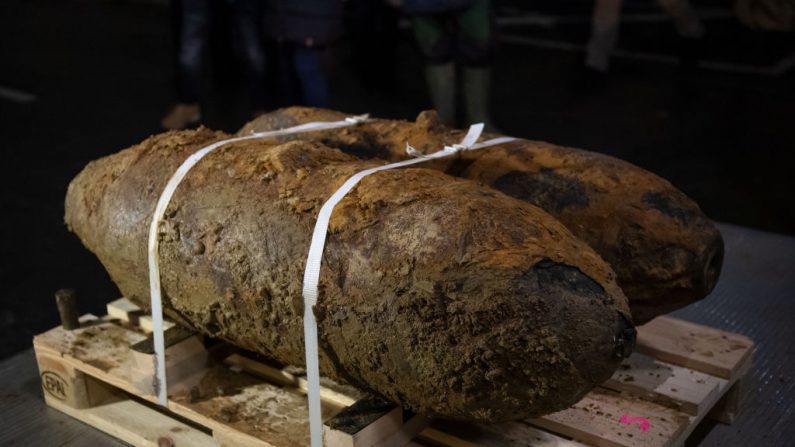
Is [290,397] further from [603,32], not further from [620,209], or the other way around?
[603,32]

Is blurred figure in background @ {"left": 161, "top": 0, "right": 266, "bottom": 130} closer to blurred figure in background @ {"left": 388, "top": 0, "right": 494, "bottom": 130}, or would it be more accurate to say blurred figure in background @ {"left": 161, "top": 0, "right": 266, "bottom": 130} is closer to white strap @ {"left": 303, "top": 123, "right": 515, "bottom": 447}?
blurred figure in background @ {"left": 388, "top": 0, "right": 494, "bottom": 130}

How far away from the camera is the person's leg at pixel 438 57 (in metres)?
5.53

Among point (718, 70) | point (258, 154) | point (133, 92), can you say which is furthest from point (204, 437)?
point (718, 70)

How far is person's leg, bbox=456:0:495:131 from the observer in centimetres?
534

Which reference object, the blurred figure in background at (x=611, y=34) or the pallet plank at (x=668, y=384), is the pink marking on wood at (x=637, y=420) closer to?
the pallet plank at (x=668, y=384)

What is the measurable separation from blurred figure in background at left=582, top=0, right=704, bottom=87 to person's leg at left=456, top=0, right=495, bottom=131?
70.3 inches

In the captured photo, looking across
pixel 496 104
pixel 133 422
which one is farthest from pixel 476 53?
pixel 133 422

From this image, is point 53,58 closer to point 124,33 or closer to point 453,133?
point 124,33

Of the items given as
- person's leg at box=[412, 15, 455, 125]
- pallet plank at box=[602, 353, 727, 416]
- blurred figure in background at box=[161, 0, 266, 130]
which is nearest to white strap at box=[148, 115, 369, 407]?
pallet plank at box=[602, 353, 727, 416]

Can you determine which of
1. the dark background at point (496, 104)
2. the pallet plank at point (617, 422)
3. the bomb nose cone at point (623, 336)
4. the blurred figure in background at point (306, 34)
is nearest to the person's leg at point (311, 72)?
the blurred figure in background at point (306, 34)

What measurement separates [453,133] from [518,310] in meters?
1.09

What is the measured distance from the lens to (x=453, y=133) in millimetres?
3053

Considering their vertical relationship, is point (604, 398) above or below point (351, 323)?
below

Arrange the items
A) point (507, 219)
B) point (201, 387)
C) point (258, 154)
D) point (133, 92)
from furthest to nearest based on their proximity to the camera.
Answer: point (133, 92), point (201, 387), point (258, 154), point (507, 219)
